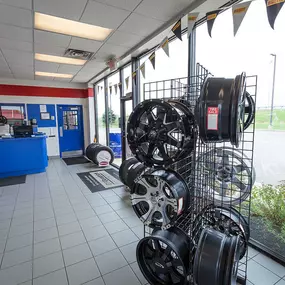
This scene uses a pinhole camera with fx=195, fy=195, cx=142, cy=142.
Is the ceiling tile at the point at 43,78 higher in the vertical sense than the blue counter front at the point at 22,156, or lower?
higher

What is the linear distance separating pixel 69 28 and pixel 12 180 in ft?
12.6

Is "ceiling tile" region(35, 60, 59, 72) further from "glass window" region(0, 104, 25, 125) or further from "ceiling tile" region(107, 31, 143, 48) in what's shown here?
"ceiling tile" region(107, 31, 143, 48)

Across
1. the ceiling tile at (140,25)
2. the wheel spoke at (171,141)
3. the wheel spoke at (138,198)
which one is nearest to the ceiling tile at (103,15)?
the ceiling tile at (140,25)

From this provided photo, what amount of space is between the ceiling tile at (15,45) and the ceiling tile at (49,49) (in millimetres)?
139

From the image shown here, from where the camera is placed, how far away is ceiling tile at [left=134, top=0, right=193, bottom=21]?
2461 mm

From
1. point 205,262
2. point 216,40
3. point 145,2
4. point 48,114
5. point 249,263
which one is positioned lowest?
point 249,263

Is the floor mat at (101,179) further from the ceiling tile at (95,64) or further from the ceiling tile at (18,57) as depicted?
the ceiling tile at (18,57)

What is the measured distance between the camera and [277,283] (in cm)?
182

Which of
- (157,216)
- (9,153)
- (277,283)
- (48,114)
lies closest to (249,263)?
(277,283)

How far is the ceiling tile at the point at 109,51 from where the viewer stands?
404 cm

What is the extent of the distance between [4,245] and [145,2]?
11.5 feet

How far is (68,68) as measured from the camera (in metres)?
5.64

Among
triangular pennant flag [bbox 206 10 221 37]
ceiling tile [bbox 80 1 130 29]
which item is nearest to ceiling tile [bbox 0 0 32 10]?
ceiling tile [bbox 80 1 130 29]

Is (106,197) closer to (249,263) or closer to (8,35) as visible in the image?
(249,263)
